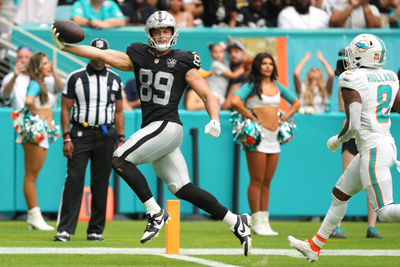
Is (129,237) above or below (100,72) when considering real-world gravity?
below

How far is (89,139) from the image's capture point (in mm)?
8367

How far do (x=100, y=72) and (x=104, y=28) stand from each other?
4281 mm

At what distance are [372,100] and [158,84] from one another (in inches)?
64.4

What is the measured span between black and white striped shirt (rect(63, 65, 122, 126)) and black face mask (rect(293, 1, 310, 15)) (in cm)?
576

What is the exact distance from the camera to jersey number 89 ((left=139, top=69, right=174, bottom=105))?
650 centimetres

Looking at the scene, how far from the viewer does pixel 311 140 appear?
1132cm

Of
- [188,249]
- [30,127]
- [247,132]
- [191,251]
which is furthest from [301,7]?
[191,251]

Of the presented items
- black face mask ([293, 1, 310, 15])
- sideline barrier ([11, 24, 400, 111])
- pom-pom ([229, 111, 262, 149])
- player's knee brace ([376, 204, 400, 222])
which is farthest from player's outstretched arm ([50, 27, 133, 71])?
black face mask ([293, 1, 310, 15])

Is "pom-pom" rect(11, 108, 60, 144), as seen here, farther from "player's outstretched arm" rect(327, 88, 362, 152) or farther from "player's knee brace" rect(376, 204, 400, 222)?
"player's knee brace" rect(376, 204, 400, 222)

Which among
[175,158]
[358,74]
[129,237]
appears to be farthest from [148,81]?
[129,237]

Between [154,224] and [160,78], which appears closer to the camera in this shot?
[154,224]

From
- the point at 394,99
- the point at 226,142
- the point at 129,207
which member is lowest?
the point at 129,207

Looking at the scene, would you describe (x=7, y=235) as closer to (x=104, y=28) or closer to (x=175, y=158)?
(x=175, y=158)

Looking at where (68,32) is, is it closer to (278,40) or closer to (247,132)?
(247,132)
